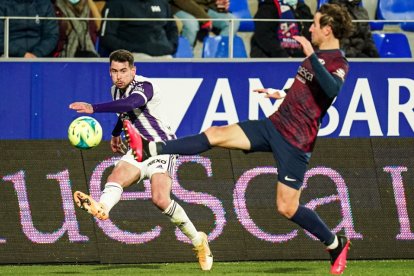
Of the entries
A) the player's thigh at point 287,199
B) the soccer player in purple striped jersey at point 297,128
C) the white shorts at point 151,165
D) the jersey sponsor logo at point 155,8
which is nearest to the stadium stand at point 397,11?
the jersey sponsor logo at point 155,8

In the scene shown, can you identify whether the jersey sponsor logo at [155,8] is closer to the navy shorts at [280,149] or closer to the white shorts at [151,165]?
the white shorts at [151,165]

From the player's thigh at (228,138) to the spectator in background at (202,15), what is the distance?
6195 mm

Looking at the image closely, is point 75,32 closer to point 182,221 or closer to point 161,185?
point 161,185

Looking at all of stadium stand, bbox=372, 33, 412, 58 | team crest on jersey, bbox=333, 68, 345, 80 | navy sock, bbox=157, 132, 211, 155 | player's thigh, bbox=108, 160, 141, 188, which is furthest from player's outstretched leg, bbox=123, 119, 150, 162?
stadium stand, bbox=372, 33, 412, 58

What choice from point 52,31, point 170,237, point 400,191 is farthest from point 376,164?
point 52,31

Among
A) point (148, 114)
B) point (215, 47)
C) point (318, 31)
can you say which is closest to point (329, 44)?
point (318, 31)

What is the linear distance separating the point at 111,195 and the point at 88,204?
566mm

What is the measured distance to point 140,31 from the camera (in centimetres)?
1598

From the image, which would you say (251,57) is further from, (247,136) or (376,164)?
(247,136)

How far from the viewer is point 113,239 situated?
12.8 meters

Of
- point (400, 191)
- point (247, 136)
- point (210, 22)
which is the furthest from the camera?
point (210, 22)

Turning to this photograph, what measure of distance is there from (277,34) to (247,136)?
605cm

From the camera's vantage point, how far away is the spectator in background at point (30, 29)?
15.7 meters

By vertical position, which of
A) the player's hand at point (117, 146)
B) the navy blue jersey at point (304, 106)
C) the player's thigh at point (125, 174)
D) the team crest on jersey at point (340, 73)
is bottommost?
the player's thigh at point (125, 174)
